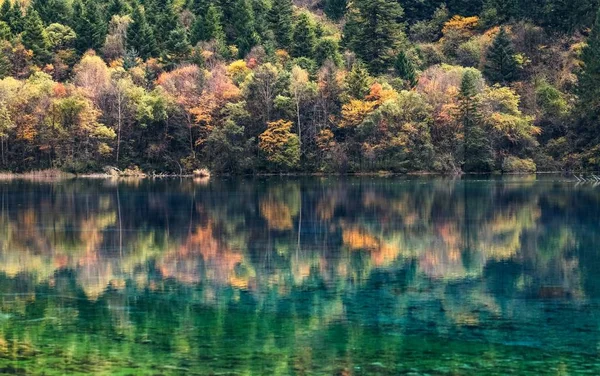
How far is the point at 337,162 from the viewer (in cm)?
8844

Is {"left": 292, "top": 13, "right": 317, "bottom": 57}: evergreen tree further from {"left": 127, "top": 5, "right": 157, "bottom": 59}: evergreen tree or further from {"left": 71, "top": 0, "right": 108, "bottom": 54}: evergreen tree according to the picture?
{"left": 71, "top": 0, "right": 108, "bottom": 54}: evergreen tree

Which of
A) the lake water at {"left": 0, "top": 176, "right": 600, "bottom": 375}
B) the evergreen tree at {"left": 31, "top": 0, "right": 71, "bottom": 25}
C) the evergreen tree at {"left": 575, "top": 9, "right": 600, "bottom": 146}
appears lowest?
the lake water at {"left": 0, "top": 176, "right": 600, "bottom": 375}

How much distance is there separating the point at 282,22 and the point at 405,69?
863 inches

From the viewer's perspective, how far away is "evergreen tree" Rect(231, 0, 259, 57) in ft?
351

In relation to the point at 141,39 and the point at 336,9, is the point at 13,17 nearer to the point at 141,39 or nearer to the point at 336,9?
the point at 141,39

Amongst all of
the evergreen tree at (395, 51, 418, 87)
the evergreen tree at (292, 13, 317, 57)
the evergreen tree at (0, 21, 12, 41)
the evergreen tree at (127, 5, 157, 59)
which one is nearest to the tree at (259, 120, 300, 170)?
the evergreen tree at (395, 51, 418, 87)

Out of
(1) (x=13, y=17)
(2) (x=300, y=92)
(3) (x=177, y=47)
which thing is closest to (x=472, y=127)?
(2) (x=300, y=92)

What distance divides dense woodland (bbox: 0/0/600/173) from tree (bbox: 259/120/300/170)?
157 millimetres

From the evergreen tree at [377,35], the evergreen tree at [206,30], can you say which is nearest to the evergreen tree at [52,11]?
the evergreen tree at [206,30]

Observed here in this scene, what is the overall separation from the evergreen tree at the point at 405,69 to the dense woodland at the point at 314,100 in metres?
0.17

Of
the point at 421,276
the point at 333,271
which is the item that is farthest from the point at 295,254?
the point at 421,276

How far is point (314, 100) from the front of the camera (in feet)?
295

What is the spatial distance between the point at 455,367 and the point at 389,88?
7567cm

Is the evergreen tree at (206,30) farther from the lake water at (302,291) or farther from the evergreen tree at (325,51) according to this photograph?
the lake water at (302,291)
